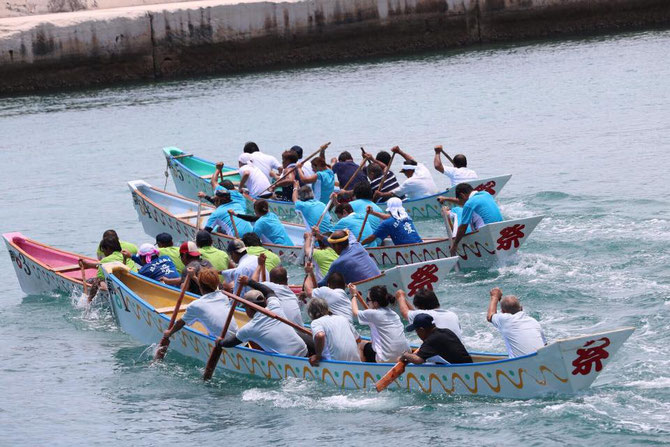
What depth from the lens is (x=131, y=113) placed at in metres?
39.8

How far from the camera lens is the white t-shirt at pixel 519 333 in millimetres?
12000

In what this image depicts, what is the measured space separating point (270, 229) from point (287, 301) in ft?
15.5

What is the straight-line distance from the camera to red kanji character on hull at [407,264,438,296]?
601 inches

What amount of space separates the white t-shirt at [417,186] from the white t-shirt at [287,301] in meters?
7.68

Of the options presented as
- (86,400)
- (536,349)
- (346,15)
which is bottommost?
(86,400)

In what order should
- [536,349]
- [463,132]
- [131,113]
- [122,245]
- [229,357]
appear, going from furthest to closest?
[131,113]
[463,132]
[122,245]
[229,357]
[536,349]

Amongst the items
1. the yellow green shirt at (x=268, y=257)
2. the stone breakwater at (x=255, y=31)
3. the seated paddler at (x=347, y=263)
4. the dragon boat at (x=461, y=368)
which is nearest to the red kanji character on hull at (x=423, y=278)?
the seated paddler at (x=347, y=263)

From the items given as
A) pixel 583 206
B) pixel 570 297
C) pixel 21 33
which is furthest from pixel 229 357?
pixel 21 33

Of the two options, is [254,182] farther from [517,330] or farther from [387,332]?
[517,330]

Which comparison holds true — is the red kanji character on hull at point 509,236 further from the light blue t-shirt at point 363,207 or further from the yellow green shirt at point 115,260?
the yellow green shirt at point 115,260

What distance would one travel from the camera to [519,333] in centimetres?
1203

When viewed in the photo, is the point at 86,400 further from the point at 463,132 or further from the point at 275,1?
the point at 275,1

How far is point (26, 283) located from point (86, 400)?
551 cm

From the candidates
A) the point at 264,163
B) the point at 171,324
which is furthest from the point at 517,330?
the point at 264,163
